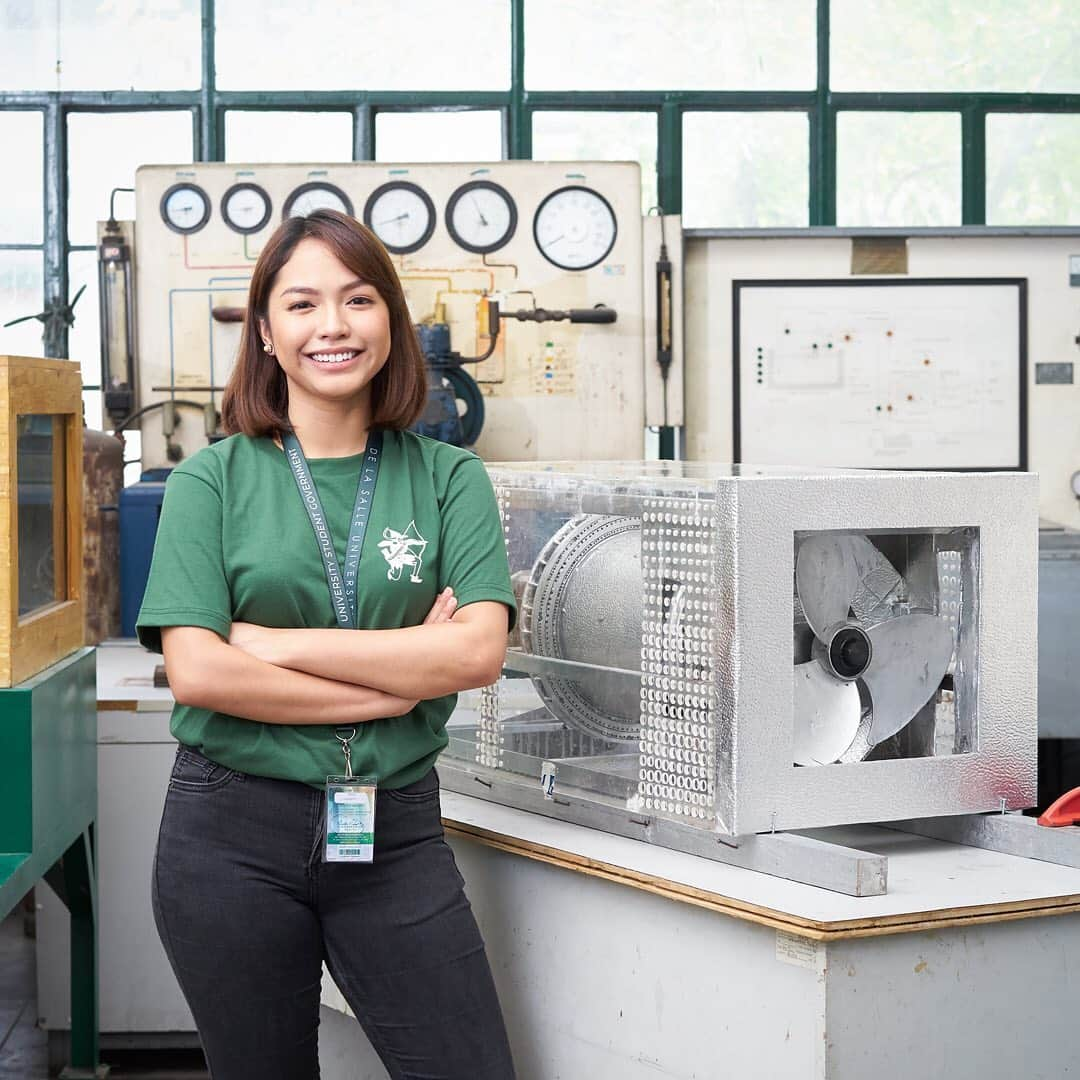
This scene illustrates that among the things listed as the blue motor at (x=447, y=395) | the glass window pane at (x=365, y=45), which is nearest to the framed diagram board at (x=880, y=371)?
the blue motor at (x=447, y=395)

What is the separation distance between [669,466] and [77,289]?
13.3 ft

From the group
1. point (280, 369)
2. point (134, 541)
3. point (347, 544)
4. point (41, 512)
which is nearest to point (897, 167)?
point (134, 541)

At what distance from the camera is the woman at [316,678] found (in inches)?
57.3

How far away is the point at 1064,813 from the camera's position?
166 cm

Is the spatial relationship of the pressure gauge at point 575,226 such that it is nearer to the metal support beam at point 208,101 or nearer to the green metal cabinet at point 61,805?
the metal support beam at point 208,101

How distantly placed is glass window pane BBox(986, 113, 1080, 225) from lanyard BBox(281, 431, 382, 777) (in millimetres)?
4719

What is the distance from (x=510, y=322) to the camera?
13.6 feet

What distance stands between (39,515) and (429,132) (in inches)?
146

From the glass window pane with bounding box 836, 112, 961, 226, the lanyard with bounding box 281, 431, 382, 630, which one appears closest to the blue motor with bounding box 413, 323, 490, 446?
the lanyard with bounding box 281, 431, 382, 630

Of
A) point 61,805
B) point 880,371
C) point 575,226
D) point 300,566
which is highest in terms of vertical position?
point 575,226

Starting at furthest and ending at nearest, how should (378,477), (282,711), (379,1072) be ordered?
(379,1072), (378,477), (282,711)

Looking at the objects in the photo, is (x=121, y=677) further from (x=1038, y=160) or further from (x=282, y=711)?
(x=1038, y=160)

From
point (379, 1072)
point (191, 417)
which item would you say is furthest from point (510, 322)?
point (379, 1072)

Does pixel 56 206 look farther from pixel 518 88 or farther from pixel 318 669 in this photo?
pixel 318 669
